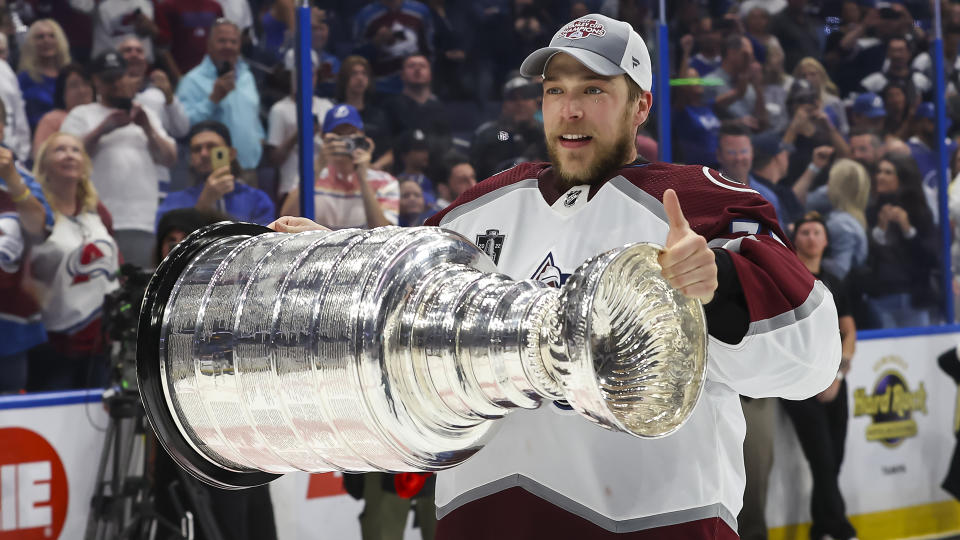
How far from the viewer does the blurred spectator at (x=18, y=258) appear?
3.73 meters

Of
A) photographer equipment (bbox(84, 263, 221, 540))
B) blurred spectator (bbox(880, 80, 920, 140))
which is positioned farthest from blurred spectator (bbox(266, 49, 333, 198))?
blurred spectator (bbox(880, 80, 920, 140))

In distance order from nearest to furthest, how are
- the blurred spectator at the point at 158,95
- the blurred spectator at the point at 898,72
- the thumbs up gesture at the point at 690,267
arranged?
the thumbs up gesture at the point at 690,267
the blurred spectator at the point at 158,95
the blurred spectator at the point at 898,72

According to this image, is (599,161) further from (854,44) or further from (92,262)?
(854,44)

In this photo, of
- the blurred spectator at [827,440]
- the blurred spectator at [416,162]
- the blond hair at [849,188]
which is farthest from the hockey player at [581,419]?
the blond hair at [849,188]

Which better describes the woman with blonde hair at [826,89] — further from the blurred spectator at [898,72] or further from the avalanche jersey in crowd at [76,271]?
the avalanche jersey in crowd at [76,271]

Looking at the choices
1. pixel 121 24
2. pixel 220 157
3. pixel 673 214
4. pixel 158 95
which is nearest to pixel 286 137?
pixel 220 157

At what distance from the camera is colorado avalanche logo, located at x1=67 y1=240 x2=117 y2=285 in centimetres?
386

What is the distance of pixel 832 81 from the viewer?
18.4 feet

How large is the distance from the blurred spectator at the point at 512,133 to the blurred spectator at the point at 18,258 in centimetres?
166

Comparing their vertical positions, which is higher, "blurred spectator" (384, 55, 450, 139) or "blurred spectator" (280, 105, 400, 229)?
"blurred spectator" (384, 55, 450, 139)

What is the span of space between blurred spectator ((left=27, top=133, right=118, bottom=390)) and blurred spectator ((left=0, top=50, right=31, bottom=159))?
61mm

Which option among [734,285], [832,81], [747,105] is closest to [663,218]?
[734,285]

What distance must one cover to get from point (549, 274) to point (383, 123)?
267 cm

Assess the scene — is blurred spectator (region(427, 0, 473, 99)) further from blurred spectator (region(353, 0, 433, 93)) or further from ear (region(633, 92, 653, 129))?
ear (region(633, 92, 653, 129))
